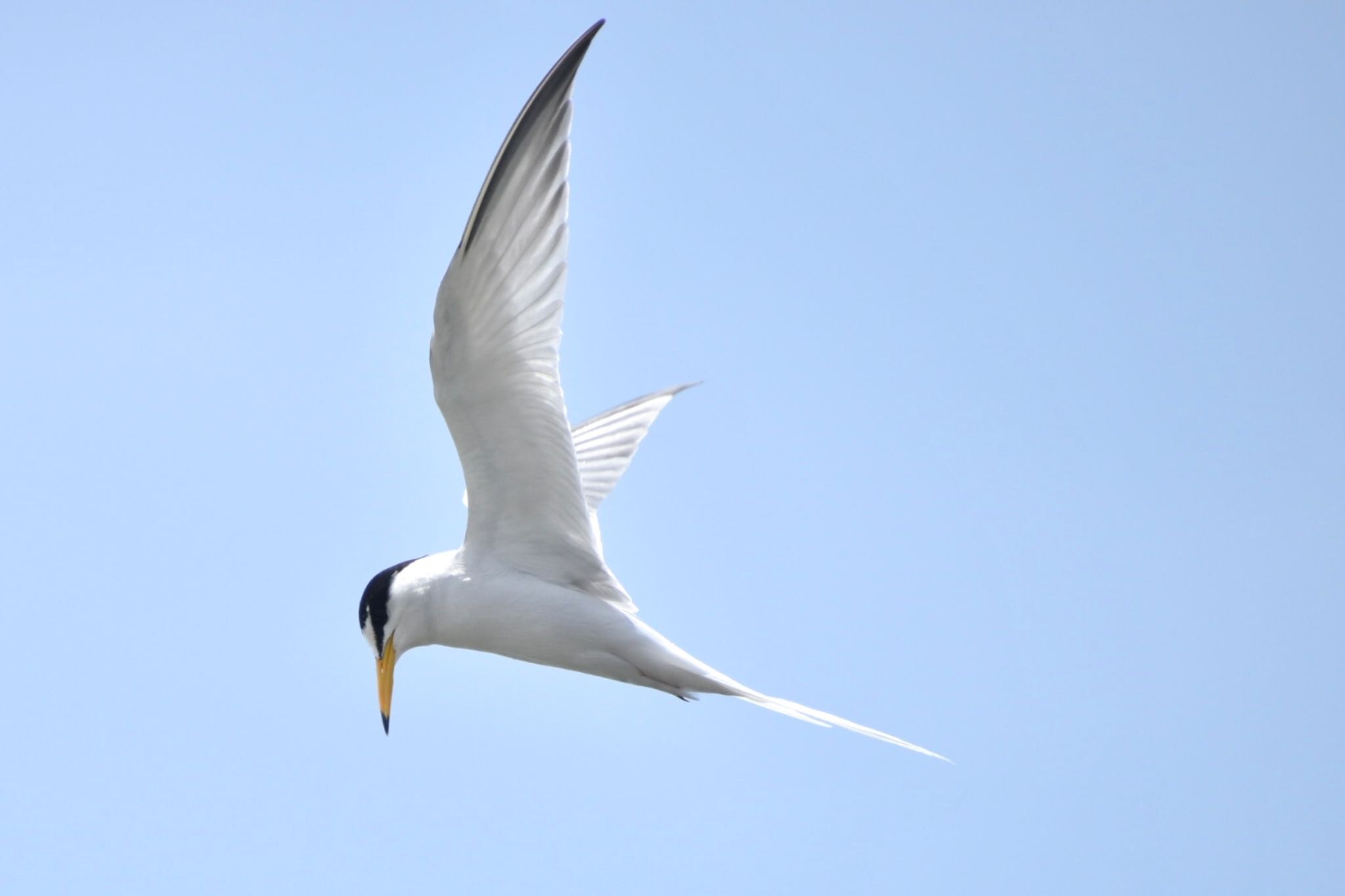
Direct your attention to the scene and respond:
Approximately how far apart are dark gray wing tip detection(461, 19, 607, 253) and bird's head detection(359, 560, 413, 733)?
1.66m

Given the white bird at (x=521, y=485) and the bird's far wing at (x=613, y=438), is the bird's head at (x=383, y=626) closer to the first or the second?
the white bird at (x=521, y=485)

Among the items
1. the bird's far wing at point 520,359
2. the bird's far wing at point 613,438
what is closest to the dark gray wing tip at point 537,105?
the bird's far wing at point 520,359

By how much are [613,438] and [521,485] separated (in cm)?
206

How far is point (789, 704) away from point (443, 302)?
1.80 meters

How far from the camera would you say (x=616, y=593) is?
522 centimetres

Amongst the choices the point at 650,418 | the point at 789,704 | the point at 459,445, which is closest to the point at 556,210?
the point at 459,445

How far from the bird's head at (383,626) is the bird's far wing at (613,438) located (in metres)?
1.71

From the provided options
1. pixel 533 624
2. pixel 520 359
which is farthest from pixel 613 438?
pixel 520 359

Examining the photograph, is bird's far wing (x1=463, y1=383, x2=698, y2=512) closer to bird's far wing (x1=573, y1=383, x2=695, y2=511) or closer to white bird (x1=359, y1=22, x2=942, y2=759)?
bird's far wing (x1=573, y1=383, x2=695, y2=511)

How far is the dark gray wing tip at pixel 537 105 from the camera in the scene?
4270mm

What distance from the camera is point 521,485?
5.05m

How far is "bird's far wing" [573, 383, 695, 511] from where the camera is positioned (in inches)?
271

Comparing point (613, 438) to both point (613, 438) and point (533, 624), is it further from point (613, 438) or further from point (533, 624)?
point (533, 624)

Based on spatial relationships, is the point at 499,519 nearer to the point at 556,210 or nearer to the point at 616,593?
the point at 616,593
